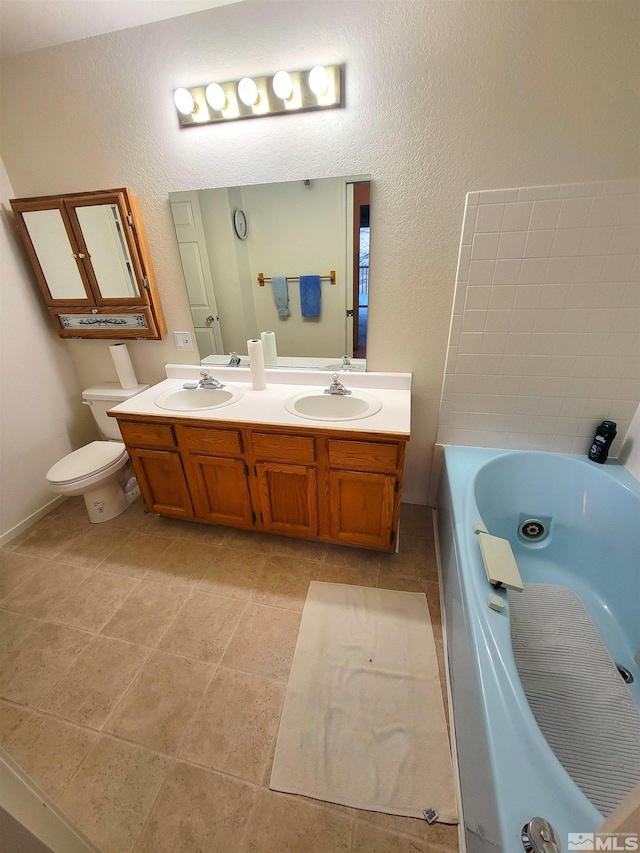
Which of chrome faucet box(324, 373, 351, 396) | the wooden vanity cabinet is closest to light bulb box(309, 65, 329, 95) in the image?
chrome faucet box(324, 373, 351, 396)

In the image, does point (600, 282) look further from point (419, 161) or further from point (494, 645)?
point (494, 645)

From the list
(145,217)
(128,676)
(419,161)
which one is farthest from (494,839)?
(145,217)

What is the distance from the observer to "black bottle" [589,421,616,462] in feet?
4.90

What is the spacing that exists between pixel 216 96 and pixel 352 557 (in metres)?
2.18

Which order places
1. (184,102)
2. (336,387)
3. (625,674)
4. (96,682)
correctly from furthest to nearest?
1. (336,387)
2. (184,102)
3. (96,682)
4. (625,674)

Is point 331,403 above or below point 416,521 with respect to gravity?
above

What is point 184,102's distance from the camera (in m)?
1.47

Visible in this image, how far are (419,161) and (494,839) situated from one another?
6.65 ft

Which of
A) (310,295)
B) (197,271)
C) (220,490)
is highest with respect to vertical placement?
(197,271)

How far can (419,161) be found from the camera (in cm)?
140

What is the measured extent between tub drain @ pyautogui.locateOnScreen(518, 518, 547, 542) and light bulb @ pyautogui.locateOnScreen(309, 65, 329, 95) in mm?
2033

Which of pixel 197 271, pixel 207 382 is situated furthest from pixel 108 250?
pixel 207 382

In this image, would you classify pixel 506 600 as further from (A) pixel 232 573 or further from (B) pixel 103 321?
(B) pixel 103 321

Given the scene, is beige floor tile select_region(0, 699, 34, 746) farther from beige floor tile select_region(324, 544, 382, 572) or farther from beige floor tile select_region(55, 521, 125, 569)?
beige floor tile select_region(324, 544, 382, 572)
